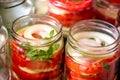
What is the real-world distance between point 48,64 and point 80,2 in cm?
15

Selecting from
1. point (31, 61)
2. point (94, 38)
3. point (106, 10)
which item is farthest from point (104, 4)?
point (31, 61)

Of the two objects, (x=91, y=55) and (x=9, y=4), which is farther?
(x=9, y=4)

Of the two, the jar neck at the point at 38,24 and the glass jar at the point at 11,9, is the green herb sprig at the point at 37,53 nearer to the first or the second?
the jar neck at the point at 38,24

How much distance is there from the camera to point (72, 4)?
0.66 m

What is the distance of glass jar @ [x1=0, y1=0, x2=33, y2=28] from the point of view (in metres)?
0.72

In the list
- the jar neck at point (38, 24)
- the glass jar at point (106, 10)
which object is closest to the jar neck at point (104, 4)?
the glass jar at point (106, 10)

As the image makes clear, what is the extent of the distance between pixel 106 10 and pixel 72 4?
10 cm

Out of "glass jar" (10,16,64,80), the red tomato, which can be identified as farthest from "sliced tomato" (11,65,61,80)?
the red tomato

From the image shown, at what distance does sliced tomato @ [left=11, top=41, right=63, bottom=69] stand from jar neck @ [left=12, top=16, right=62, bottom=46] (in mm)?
25

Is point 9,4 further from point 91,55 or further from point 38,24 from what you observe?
point 91,55

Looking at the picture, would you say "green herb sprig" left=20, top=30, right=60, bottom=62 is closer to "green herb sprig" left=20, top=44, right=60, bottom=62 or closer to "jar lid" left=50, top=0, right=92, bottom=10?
"green herb sprig" left=20, top=44, right=60, bottom=62

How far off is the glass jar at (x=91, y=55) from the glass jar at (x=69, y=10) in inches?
1.2

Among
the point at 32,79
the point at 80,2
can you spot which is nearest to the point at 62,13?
the point at 80,2

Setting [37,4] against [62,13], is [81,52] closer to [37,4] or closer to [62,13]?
[62,13]
